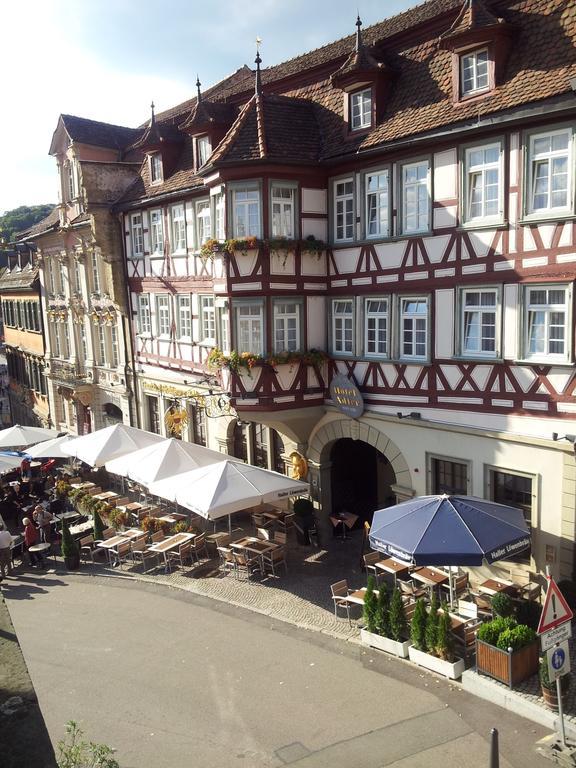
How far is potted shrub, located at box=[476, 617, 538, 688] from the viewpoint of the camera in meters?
10.5

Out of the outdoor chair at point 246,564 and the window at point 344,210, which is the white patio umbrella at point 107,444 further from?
the window at point 344,210

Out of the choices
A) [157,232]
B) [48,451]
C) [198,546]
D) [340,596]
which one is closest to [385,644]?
[340,596]

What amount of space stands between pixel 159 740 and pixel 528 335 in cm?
939

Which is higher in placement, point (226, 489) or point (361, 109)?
point (361, 109)

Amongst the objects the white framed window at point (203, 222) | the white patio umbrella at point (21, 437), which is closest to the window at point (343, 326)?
Result: the white framed window at point (203, 222)

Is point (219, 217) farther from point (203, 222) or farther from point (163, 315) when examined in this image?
point (163, 315)

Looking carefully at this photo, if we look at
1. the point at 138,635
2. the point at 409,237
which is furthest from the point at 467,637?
the point at 409,237

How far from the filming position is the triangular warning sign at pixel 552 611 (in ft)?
27.7

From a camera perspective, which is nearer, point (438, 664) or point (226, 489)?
point (438, 664)

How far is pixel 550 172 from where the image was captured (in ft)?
41.4

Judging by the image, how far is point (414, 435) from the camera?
51.9ft

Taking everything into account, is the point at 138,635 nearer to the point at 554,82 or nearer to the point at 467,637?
the point at 467,637

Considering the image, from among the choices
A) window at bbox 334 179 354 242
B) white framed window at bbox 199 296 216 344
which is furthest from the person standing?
window at bbox 334 179 354 242

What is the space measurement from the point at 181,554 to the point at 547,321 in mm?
10186
